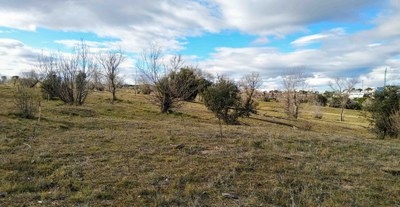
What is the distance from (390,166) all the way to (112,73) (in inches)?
1384

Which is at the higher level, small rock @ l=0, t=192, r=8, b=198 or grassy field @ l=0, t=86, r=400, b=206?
grassy field @ l=0, t=86, r=400, b=206

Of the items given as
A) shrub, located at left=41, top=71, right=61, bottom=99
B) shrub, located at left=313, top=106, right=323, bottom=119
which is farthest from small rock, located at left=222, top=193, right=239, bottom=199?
shrub, located at left=313, top=106, right=323, bottom=119

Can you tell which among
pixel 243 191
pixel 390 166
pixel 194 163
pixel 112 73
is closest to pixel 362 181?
pixel 390 166

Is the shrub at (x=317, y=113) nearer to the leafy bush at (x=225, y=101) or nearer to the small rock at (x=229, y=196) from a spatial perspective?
the leafy bush at (x=225, y=101)

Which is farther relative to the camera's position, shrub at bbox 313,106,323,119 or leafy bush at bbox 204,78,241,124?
shrub at bbox 313,106,323,119

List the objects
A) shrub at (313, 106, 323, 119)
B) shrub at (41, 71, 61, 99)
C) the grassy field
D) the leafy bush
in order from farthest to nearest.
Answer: shrub at (313, 106, 323, 119) → shrub at (41, 71, 61, 99) → the leafy bush → the grassy field

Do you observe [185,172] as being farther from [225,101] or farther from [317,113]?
[317,113]

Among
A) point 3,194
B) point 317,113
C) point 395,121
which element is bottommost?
point 317,113

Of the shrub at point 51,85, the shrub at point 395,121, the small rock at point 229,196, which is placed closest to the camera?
the small rock at point 229,196

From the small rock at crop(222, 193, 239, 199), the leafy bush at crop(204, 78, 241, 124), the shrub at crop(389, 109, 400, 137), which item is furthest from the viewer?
the leafy bush at crop(204, 78, 241, 124)

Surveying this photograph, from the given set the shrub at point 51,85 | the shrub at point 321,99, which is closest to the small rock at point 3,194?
the shrub at point 51,85

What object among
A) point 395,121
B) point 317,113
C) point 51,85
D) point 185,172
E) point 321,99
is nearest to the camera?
point 185,172

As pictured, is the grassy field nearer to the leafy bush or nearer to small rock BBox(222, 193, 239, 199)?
small rock BBox(222, 193, 239, 199)

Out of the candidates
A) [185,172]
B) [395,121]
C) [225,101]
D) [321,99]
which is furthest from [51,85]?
[321,99]
